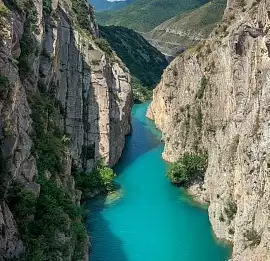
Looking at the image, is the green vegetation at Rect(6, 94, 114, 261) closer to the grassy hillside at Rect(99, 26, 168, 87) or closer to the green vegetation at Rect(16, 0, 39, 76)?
the green vegetation at Rect(16, 0, 39, 76)

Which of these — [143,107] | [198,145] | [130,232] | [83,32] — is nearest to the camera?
[130,232]

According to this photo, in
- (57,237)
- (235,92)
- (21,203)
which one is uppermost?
(235,92)

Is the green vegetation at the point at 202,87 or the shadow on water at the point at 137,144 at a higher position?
the green vegetation at the point at 202,87

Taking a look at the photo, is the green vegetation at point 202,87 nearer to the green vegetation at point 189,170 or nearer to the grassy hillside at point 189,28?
the green vegetation at point 189,170

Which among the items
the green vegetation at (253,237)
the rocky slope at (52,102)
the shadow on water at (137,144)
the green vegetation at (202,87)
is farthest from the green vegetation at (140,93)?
the green vegetation at (253,237)

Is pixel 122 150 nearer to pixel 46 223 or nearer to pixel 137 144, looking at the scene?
pixel 137 144

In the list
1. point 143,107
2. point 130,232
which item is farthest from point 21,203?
point 143,107

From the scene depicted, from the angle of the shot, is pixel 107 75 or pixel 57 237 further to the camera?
pixel 107 75

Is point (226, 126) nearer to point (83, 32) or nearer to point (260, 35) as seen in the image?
point (260, 35)
